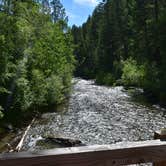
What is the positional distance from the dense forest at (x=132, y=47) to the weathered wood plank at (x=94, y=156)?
27.5 metres

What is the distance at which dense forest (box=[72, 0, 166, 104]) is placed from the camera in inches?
1432

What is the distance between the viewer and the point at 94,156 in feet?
7.64

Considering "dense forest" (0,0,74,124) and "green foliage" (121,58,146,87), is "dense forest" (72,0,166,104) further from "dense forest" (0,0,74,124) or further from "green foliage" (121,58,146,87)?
"dense forest" (0,0,74,124)

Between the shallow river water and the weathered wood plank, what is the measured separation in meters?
12.3

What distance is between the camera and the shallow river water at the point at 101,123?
1630cm

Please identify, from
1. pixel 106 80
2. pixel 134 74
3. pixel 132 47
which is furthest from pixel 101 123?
pixel 132 47

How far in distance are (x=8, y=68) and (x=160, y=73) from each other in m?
18.1

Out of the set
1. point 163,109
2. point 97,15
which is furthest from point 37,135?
point 97,15

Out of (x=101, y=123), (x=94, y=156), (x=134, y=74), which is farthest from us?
(x=134, y=74)

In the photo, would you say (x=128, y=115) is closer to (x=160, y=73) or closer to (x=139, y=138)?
(x=139, y=138)

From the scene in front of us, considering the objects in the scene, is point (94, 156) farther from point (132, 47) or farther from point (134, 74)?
point (132, 47)

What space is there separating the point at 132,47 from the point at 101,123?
1489 inches

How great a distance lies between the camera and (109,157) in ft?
7.75

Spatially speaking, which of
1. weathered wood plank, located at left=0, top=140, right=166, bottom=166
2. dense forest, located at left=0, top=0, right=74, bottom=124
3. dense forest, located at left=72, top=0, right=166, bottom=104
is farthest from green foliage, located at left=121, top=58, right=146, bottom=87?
weathered wood plank, located at left=0, top=140, right=166, bottom=166
